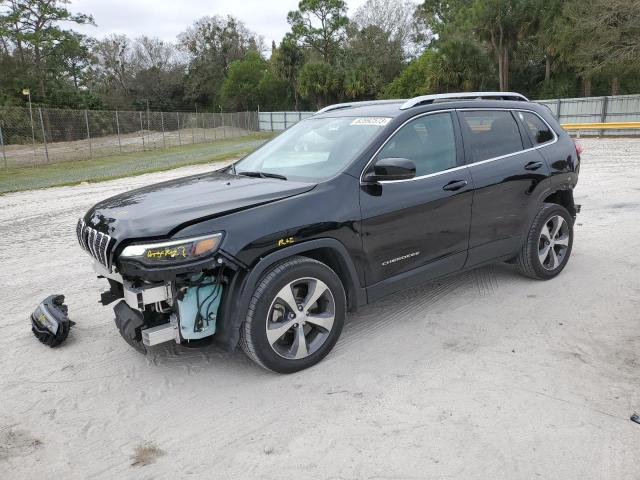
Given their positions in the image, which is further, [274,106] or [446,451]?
[274,106]

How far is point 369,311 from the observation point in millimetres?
4621

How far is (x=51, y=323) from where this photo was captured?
4.09 metres

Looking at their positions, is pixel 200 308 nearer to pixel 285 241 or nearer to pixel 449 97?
pixel 285 241

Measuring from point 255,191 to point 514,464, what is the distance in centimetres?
224

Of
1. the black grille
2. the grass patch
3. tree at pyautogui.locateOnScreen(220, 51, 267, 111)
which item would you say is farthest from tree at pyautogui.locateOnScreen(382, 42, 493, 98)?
the black grille

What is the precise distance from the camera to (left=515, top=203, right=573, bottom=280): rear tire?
16.6 feet

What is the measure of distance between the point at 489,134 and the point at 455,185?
77 centimetres

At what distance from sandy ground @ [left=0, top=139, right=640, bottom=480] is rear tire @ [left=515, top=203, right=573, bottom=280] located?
21 centimetres

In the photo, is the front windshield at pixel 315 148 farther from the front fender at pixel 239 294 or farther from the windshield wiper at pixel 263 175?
the front fender at pixel 239 294

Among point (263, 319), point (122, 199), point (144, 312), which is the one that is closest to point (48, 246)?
point (122, 199)

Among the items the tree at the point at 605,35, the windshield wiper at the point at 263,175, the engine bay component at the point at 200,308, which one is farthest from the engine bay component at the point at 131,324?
the tree at the point at 605,35

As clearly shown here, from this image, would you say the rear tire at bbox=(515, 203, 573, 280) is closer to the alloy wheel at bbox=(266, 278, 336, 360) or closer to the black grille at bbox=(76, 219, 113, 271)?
the alloy wheel at bbox=(266, 278, 336, 360)

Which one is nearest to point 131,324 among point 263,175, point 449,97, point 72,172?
point 263,175

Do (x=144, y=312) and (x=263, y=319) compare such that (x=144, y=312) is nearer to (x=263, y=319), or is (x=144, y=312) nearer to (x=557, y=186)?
(x=263, y=319)
